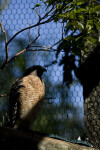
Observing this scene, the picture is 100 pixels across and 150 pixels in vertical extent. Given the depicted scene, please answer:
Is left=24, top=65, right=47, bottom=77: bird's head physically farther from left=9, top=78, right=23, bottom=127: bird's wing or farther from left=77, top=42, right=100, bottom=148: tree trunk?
left=77, top=42, right=100, bottom=148: tree trunk

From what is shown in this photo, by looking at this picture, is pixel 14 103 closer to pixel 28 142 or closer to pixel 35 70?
pixel 35 70

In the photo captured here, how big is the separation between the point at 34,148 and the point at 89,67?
103cm

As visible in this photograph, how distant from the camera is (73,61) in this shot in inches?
90.4

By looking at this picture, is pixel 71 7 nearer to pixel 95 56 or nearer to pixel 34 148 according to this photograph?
pixel 95 56

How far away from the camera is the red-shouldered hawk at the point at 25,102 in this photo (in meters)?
1.83

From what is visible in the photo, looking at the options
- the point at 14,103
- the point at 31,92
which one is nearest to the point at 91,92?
the point at 31,92

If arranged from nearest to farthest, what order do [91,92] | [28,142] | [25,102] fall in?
[28,142] < [25,102] < [91,92]

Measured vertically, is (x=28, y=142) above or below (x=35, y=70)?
below

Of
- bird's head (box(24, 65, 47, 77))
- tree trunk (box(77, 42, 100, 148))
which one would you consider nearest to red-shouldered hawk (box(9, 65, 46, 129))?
bird's head (box(24, 65, 47, 77))

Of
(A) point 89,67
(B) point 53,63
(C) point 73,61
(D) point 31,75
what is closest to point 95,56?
(A) point 89,67

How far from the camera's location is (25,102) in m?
1.84

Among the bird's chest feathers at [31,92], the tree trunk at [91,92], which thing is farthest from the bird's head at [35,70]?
the tree trunk at [91,92]

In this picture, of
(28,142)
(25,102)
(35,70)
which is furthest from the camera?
(35,70)

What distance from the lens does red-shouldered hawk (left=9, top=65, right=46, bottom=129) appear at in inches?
72.0
